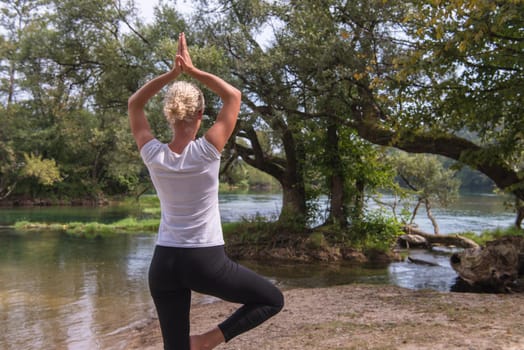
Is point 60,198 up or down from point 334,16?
down

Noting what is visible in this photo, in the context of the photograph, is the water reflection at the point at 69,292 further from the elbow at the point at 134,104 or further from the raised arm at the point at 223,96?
the raised arm at the point at 223,96

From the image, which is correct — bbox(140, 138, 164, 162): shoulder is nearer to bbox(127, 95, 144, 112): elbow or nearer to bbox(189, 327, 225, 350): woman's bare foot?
bbox(127, 95, 144, 112): elbow

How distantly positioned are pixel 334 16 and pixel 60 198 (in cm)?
3970

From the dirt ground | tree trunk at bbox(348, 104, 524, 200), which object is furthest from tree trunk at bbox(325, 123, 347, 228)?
the dirt ground

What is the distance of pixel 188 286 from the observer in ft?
9.82

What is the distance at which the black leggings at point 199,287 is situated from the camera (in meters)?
2.92

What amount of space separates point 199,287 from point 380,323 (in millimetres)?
3745

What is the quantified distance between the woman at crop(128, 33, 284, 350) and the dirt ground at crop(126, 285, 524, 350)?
2.42m

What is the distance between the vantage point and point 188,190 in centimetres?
292

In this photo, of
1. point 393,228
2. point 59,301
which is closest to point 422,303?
point 59,301

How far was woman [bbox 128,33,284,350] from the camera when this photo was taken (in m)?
2.92

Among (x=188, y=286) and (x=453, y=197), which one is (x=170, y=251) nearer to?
(x=188, y=286)

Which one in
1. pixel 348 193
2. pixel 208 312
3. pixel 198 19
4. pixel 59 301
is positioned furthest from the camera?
pixel 348 193

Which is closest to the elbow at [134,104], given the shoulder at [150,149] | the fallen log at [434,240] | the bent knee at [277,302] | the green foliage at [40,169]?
the shoulder at [150,149]
